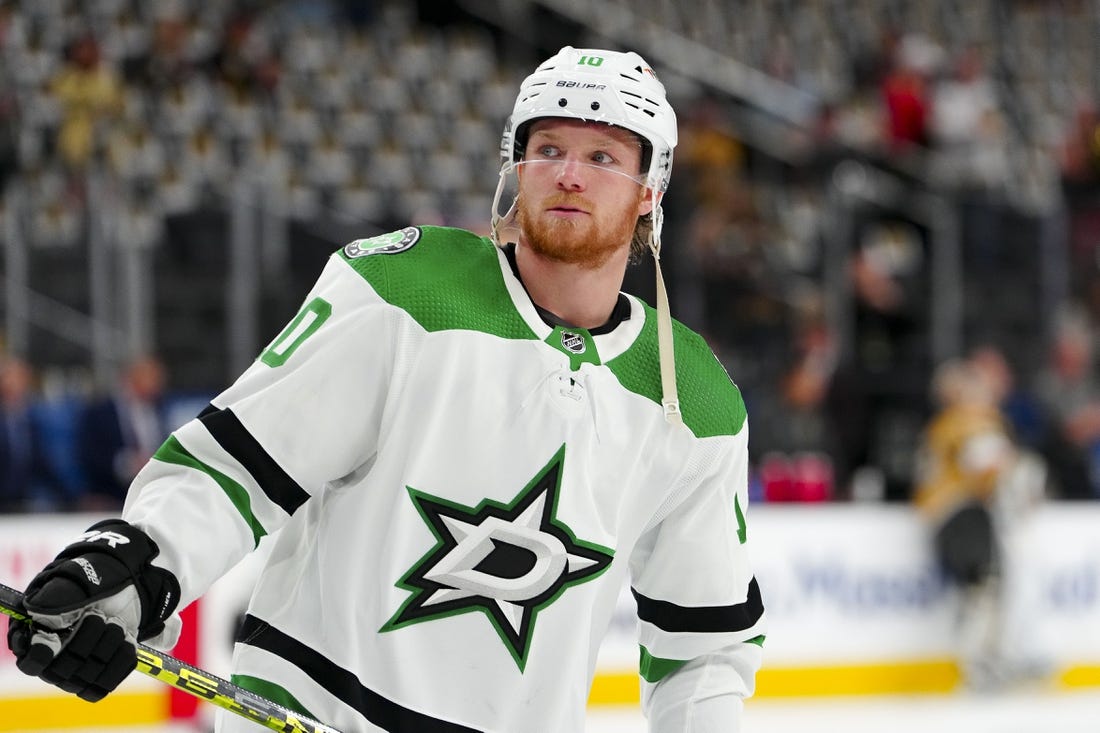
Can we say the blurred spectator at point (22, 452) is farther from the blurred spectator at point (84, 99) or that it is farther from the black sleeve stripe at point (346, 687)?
the black sleeve stripe at point (346, 687)

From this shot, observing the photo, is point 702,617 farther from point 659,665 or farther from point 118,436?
point 118,436

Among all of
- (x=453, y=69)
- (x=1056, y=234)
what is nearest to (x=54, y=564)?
(x=1056, y=234)

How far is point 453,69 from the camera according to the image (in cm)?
934

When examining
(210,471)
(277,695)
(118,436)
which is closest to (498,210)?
(210,471)

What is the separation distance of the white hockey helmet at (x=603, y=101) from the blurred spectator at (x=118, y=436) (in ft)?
13.4

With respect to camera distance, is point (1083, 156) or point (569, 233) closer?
point (569, 233)

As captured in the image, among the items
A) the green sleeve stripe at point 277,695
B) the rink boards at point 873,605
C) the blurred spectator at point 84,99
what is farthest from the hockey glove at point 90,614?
the blurred spectator at point 84,99

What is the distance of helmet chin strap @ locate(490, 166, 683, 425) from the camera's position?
81.2 inches

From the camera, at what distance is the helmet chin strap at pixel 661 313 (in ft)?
6.77

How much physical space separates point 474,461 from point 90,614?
497 mm

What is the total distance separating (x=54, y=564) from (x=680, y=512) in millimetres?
827

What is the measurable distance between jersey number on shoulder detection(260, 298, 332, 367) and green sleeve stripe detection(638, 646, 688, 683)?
27.0 inches

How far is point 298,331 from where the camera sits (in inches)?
76.7

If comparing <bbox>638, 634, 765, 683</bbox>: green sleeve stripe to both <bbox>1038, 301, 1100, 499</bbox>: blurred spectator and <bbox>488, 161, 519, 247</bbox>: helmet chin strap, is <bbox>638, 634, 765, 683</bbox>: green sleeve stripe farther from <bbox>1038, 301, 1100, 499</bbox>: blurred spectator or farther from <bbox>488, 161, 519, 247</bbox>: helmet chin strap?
<bbox>1038, 301, 1100, 499</bbox>: blurred spectator
